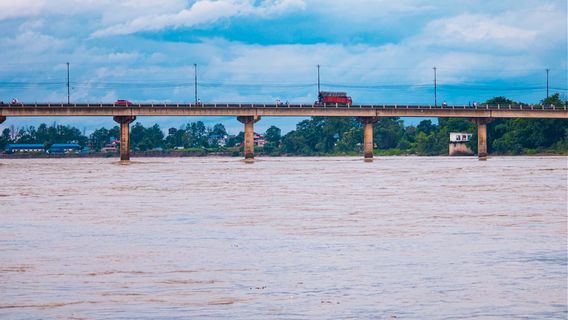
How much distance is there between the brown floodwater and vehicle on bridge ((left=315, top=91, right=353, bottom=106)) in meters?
124

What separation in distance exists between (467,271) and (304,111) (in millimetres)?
140394

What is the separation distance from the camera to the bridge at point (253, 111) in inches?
5827

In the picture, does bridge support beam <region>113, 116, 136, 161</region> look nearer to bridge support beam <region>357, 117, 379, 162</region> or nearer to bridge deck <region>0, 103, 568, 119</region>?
bridge deck <region>0, 103, 568, 119</region>

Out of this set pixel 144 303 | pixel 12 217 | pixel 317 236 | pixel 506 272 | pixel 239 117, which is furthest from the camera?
pixel 239 117

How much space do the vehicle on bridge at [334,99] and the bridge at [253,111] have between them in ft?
8.45

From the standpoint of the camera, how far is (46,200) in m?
51.6

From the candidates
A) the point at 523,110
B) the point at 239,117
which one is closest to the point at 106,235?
the point at 239,117

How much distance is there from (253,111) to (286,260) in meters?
136

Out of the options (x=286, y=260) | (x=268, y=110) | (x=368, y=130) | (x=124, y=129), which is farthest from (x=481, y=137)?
(x=286, y=260)

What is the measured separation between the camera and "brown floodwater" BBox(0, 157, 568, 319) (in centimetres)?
1825

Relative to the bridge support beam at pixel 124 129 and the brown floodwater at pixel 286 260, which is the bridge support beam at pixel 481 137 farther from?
the brown floodwater at pixel 286 260

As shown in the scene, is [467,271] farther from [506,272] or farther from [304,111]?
[304,111]

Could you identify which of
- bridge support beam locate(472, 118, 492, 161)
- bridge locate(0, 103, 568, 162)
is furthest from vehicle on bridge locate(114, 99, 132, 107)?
bridge support beam locate(472, 118, 492, 161)

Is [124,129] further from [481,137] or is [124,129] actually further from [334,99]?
[481,137]
